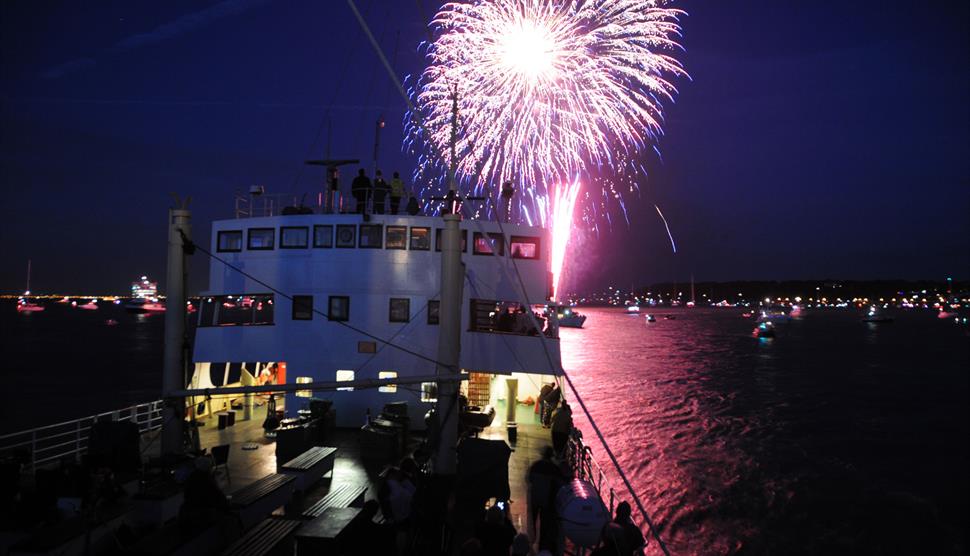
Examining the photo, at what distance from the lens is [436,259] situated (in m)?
18.2

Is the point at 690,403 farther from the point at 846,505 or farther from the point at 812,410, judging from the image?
the point at 846,505

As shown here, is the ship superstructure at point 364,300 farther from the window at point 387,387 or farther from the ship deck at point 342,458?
the ship deck at point 342,458

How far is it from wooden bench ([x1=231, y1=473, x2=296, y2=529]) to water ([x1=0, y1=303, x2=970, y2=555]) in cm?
1468

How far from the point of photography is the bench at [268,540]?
7.20m

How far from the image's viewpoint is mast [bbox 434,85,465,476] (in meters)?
11.2

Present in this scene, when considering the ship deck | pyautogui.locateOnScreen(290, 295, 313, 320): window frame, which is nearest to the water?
the ship deck

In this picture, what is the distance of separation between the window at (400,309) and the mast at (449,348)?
259 inches

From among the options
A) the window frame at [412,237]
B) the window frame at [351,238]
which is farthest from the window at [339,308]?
the window frame at [412,237]

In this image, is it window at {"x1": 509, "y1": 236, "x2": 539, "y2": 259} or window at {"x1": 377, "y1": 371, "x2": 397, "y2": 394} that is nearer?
window at {"x1": 377, "y1": 371, "x2": 397, "y2": 394}

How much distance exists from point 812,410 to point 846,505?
21.7 m

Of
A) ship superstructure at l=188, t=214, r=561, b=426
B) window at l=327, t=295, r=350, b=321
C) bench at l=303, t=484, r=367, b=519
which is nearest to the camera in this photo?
bench at l=303, t=484, r=367, b=519

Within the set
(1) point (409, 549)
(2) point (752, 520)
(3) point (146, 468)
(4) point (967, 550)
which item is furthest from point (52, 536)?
(4) point (967, 550)

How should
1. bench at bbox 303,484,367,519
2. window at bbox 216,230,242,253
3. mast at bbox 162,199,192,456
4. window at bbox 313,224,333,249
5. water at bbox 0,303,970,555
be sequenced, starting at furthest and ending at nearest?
water at bbox 0,303,970,555 < window at bbox 216,230,242,253 < window at bbox 313,224,333,249 < mast at bbox 162,199,192,456 < bench at bbox 303,484,367,519

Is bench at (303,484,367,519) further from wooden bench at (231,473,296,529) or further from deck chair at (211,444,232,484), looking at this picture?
deck chair at (211,444,232,484)
